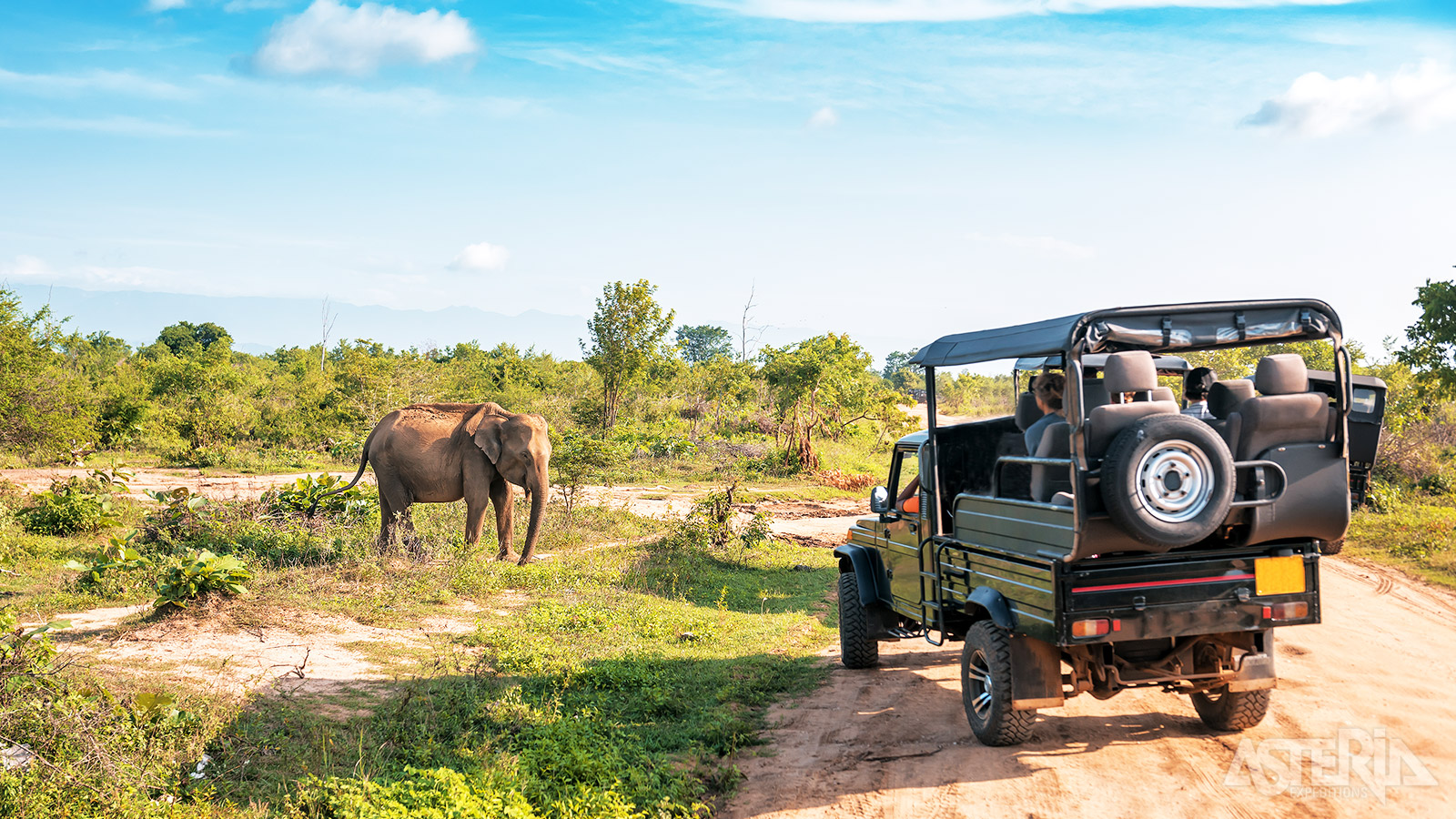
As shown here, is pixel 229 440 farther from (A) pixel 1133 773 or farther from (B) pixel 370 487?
(A) pixel 1133 773

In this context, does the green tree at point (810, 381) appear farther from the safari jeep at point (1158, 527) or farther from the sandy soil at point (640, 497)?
the safari jeep at point (1158, 527)

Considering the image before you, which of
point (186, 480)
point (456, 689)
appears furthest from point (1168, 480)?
point (186, 480)

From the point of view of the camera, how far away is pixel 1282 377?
5.79m

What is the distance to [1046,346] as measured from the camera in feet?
18.3

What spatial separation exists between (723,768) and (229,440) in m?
27.3

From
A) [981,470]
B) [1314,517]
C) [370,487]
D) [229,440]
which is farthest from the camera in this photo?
[229,440]

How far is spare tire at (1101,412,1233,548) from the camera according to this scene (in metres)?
5.07

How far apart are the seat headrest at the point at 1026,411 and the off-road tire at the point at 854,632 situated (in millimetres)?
2189

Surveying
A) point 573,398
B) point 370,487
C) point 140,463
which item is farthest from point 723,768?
point 573,398

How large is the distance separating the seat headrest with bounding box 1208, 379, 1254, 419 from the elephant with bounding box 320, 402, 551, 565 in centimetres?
915

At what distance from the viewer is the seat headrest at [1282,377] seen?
5.78 m

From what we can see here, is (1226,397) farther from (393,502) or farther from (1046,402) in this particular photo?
(393,502)

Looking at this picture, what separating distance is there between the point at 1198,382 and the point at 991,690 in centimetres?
291

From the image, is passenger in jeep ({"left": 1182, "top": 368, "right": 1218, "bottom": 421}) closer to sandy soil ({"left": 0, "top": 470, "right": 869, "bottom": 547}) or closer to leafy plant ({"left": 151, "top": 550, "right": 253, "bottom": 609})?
leafy plant ({"left": 151, "top": 550, "right": 253, "bottom": 609})
